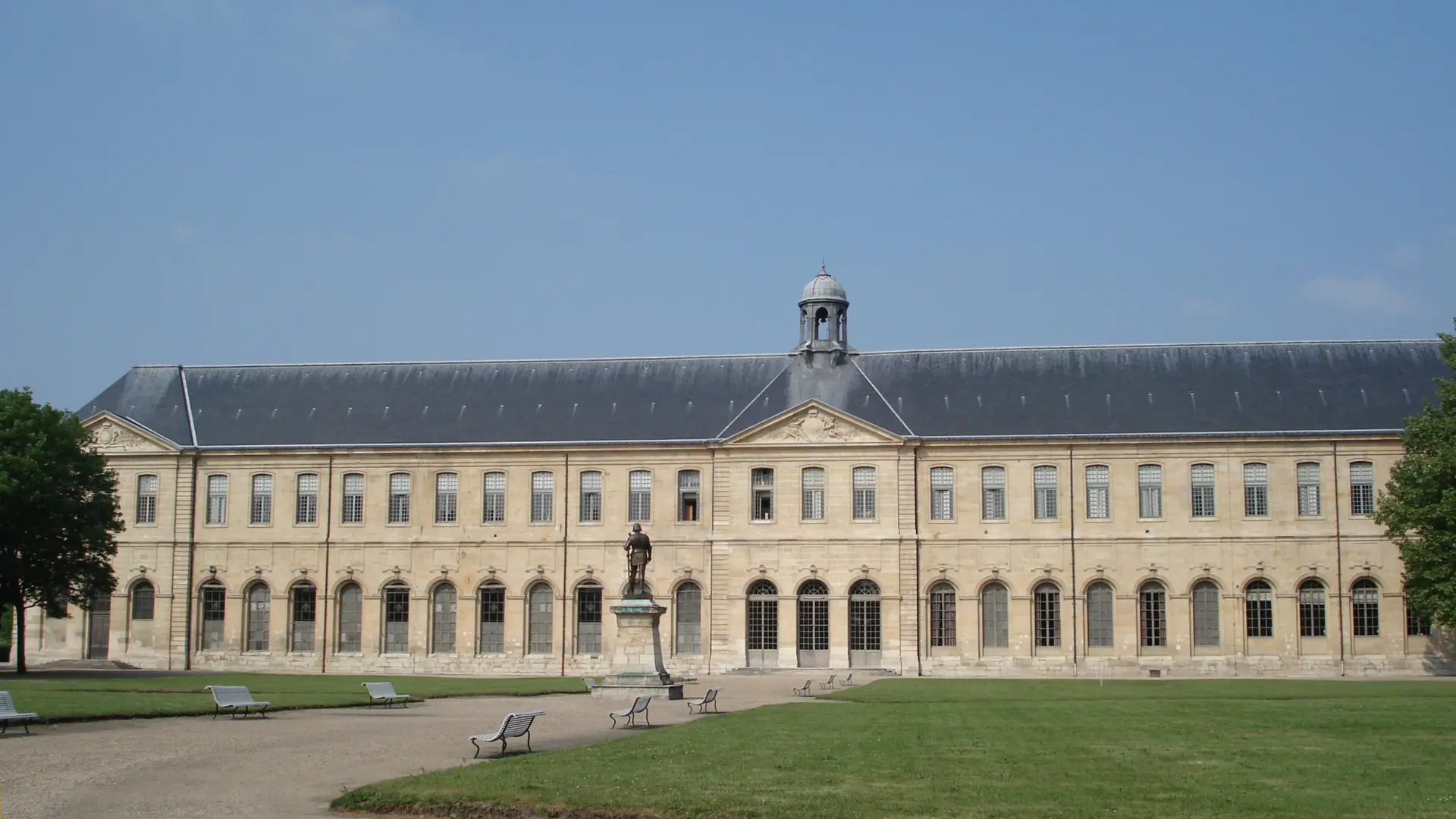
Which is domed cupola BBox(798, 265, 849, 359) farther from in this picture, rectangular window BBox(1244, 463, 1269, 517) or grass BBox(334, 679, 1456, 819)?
grass BBox(334, 679, 1456, 819)

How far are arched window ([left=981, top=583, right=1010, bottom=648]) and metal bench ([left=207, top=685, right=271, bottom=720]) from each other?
28595 mm

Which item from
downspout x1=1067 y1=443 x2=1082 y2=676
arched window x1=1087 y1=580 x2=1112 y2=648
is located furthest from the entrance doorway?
arched window x1=1087 y1=580 x2=1112 y2=648

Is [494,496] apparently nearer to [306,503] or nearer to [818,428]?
[306,503]

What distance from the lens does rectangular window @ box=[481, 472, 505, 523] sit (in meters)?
55.8

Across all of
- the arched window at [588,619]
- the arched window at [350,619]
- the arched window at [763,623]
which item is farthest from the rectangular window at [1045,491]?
the arched window at [350,619]

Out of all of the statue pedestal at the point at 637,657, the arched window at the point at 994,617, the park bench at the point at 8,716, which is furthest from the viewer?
the arched window at the point at 994,617

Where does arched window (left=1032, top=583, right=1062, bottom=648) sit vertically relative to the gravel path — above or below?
above

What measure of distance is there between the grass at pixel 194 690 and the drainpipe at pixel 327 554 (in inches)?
174

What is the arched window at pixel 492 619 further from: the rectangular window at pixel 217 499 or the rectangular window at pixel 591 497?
the rectangular window at pixel 217 499

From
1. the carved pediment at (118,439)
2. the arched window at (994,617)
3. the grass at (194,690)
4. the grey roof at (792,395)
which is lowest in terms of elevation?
the grass at (194,690)

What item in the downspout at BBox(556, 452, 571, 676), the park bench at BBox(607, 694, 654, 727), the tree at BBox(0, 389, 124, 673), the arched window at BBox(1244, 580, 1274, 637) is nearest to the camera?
the park bench at BBox(607, 694, 654, 727)

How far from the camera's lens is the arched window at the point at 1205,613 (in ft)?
170

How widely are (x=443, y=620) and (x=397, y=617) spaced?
170cm

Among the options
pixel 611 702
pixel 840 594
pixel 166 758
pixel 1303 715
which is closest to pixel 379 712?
pixel 611 702
